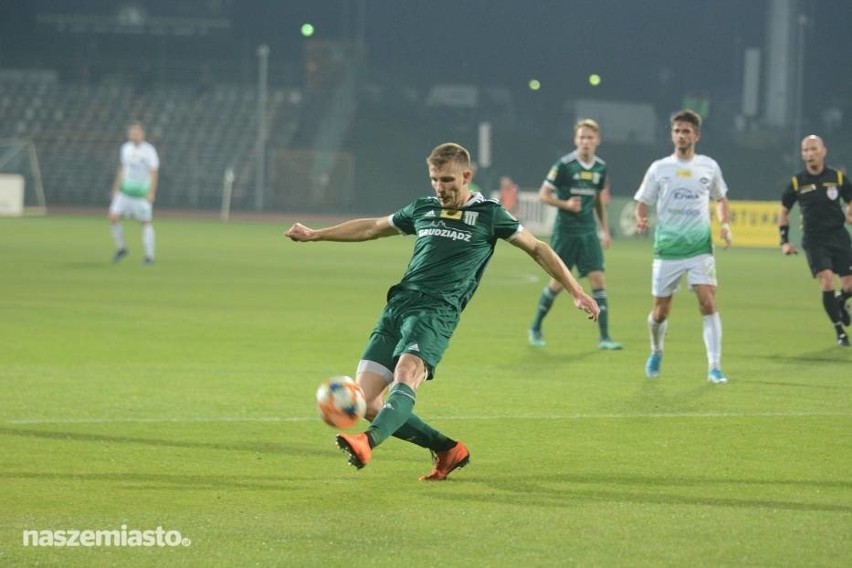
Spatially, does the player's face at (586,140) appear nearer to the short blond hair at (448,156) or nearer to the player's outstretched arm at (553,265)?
the player's outstretched arm at (553,265)

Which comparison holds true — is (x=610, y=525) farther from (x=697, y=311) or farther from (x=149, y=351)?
(x=697, y=311)

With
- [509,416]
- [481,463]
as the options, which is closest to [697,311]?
[509,416]

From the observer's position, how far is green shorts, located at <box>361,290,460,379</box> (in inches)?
321

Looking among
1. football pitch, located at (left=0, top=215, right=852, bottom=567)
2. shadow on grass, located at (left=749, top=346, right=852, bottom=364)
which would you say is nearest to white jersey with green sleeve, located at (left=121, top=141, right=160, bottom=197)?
football pitch, located at (left=0, top=215, right=852, bottom=567)

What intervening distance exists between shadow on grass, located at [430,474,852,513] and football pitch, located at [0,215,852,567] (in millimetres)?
25

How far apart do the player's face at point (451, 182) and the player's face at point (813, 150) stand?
8.05m

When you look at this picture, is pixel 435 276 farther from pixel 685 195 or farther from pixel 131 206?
pixel 131 206

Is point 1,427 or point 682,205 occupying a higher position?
point 682,205

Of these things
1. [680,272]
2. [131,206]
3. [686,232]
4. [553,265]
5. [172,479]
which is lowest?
[172,479]

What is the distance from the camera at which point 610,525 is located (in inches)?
278

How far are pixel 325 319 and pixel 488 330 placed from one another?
206 centimetres

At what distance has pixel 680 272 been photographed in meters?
12.8

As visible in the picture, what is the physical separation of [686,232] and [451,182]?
16.8ft

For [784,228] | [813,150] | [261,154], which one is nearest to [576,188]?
[784,228]
